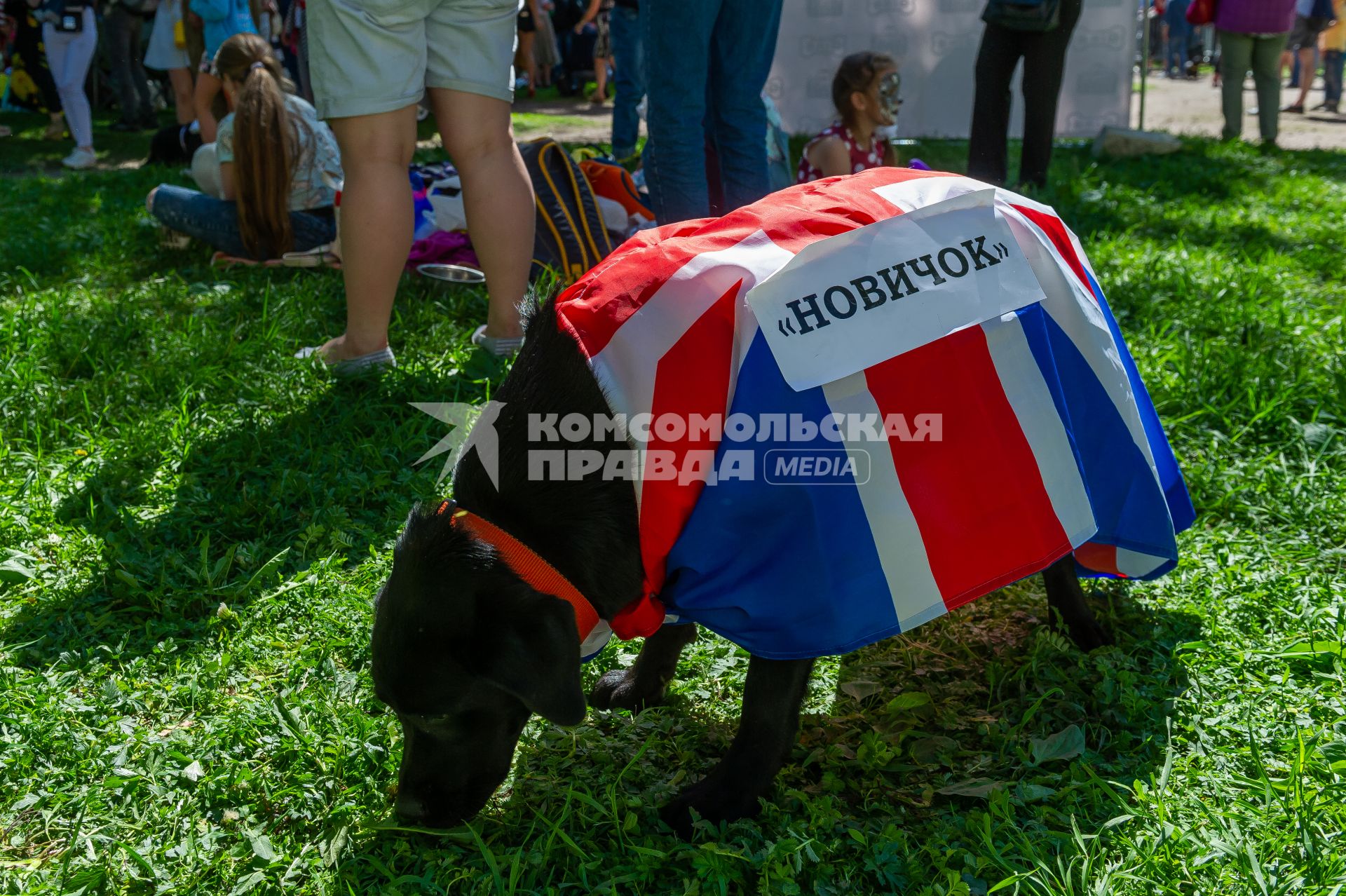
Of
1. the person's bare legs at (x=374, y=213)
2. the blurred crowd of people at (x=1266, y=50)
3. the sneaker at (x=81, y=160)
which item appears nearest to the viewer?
the person's bare legs at (x=374, y=213)

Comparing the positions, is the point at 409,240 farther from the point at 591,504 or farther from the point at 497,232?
the point at 591,504

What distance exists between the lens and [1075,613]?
93.5 inches

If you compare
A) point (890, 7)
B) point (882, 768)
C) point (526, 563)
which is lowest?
point (882, 768)

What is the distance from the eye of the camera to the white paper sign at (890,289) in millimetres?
1727

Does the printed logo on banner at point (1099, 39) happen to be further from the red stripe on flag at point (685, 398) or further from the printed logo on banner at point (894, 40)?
the red stripe on flag at point (685, 398)

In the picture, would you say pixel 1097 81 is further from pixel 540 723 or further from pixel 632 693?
pixel 540 723

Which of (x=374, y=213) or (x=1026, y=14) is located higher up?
(x=1026, y=14)

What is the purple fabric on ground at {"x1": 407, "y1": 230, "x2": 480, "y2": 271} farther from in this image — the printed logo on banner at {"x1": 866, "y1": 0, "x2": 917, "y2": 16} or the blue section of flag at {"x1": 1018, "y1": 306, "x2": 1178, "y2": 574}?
the printed logo on banner at {"x1": 866, "y1": 0, "x2": 917, "y2": 16}

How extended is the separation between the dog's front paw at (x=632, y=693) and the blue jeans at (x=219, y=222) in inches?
133

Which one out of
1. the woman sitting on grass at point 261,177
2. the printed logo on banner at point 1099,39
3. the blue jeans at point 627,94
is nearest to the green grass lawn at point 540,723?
the woman sitting on grass at point 261,177

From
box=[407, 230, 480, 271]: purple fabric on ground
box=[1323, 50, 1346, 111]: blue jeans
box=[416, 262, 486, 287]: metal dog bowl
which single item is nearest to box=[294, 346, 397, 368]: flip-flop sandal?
box=[416, 262, 486, 287]: metal dog bowl

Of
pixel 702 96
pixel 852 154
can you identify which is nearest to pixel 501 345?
pixel 702 96

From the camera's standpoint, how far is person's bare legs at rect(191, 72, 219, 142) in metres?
6.96

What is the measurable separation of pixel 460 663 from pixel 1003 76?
16.9 feet
